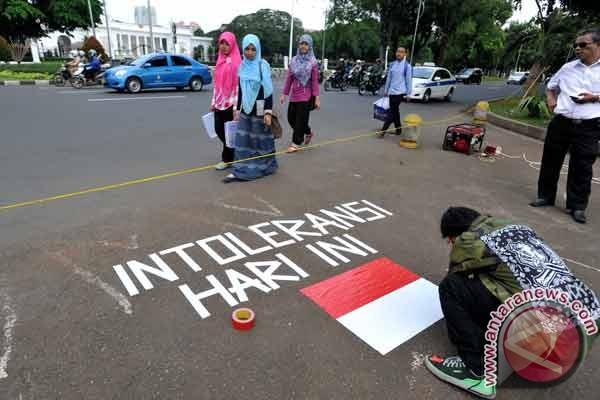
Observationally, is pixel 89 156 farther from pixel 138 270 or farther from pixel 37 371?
pixel 37 371

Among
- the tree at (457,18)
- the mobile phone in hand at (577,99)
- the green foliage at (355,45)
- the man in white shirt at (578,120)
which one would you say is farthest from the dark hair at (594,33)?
the green foliage at (355,45)

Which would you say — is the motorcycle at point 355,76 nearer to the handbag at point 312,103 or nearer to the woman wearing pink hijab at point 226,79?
the handbag at point 312,103

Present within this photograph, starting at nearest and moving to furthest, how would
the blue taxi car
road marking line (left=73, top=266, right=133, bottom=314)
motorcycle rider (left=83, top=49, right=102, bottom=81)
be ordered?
road marking line (left=73, top=266, right=133, bottom=314)
the blue taxi car
motorcycle rider (left=83, top=49, right=102, bottom=81)

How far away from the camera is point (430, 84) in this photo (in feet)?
53.0

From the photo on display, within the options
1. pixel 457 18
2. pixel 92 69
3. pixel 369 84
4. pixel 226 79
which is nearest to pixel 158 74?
pixel 92 69

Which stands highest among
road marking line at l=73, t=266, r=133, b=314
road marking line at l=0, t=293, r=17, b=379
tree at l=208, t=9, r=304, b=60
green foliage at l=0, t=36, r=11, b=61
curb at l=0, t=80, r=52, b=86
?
tree at l=208, t=9, r=304, b=60

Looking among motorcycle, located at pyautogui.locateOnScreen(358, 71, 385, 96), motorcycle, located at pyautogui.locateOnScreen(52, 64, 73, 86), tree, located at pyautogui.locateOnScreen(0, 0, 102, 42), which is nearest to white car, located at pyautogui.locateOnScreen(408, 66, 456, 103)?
motorcycle, located at pyautogui.locateOnScreen(358, 71, 385, 96)

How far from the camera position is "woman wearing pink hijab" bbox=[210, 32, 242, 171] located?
4.91m

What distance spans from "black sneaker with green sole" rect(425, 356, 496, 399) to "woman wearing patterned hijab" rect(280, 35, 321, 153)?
482 cm

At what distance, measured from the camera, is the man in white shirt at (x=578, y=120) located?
3926mm

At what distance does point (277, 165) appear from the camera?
5699 mm

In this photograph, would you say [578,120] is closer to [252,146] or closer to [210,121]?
[252,146]

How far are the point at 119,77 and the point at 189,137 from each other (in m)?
8.19

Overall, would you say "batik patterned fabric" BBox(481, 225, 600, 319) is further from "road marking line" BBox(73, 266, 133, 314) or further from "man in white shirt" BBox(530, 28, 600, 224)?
"man in white shirt" BBox(530, 28, 600, 224)
